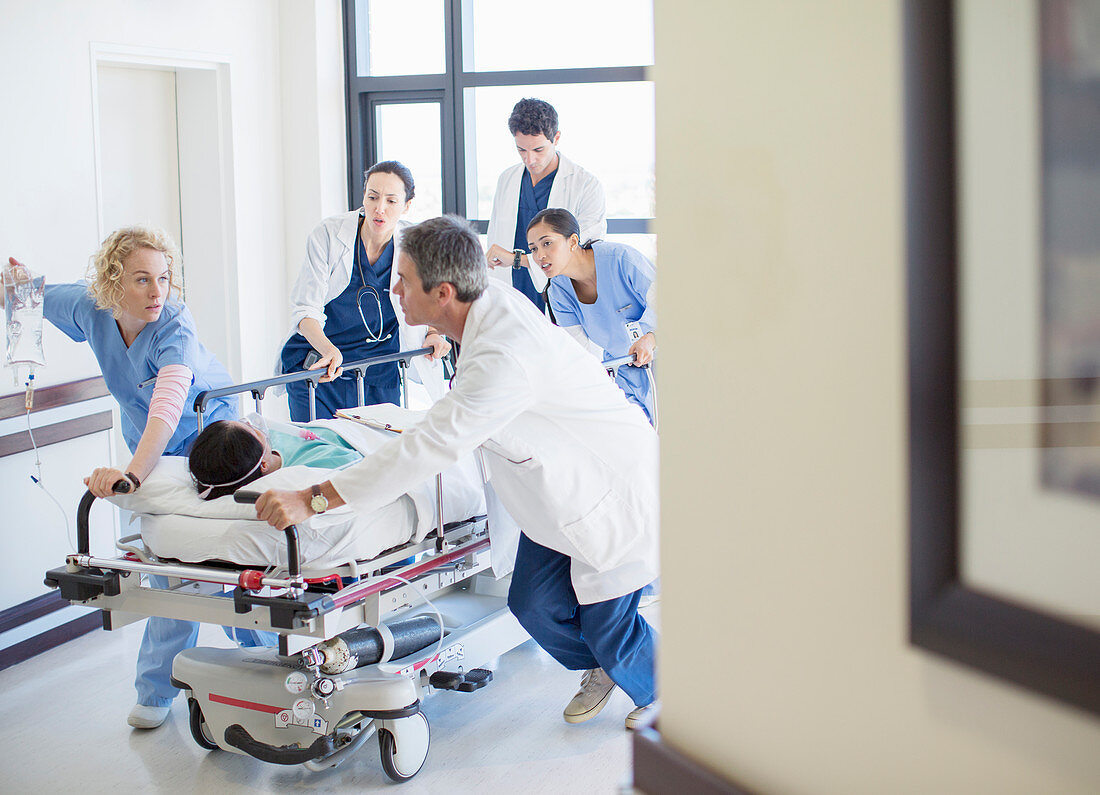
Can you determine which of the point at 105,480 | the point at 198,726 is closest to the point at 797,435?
the point at 105,480

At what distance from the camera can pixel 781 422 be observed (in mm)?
823

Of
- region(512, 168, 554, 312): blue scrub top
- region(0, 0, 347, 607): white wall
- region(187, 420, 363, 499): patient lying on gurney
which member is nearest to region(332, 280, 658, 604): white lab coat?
region(187, 420, 363, 499): patient lying on gurney

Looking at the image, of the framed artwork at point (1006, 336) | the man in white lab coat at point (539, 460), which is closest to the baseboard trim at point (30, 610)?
the man in white lab coat at point (539, 460)

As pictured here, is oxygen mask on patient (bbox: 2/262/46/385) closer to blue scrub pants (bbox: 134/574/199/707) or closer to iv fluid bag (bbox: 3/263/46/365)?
iv fluid bag (bbox: 3/263/46/365)

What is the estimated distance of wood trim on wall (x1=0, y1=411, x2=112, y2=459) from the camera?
11.2 ft

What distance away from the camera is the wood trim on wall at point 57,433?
134 inches

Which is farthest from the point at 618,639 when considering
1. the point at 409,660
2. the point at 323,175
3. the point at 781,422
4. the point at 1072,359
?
the point at 323,175

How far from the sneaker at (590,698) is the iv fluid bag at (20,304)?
208 centimetres

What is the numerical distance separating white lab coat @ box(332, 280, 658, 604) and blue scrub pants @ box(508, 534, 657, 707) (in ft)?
0.32

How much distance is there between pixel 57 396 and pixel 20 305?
42 cm

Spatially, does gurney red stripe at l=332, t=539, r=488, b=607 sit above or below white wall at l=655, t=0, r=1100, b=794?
below

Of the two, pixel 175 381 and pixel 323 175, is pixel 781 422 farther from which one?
pixel 323 175

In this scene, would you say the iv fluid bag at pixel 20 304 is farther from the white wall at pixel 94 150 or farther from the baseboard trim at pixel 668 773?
the baseboard trim at pixel 668 773

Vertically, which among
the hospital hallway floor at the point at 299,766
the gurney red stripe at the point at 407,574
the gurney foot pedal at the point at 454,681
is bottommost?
the hospital hallway floor at the point at 299,766
